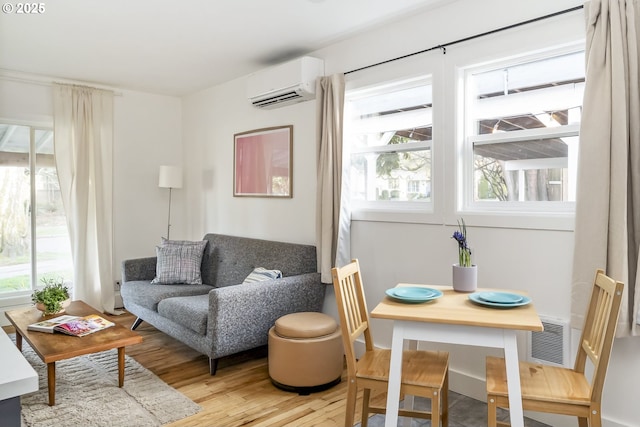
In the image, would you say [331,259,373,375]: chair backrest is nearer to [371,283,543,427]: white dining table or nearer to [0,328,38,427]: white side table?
[371,283,543,427]: white dining table

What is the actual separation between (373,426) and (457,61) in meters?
2.21

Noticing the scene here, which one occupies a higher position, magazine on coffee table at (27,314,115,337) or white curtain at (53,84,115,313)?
white curtain at (53,84,115,313)

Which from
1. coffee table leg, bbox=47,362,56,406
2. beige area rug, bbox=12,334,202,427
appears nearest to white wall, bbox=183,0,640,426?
beige area rug, bbox=12,334,202,427

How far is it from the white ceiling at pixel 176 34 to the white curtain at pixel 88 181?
12.2 inches

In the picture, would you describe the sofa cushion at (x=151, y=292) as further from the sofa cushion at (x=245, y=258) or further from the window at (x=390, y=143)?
the window at (x=390, y=143)

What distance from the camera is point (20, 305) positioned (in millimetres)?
4461

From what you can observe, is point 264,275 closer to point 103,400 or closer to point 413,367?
point 103,400

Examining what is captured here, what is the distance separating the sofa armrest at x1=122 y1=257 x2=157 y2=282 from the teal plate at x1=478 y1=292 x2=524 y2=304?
3.33 meters

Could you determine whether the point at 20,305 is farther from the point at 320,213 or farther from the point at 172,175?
the point at 320,213

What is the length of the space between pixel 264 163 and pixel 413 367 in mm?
2753

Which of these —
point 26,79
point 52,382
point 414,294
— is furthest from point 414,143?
point 26,79

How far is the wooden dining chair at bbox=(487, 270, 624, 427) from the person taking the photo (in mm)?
1604


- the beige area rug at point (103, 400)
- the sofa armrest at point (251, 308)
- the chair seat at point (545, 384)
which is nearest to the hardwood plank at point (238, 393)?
the beige area rug at point (103, 400)

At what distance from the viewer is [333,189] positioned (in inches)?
134
